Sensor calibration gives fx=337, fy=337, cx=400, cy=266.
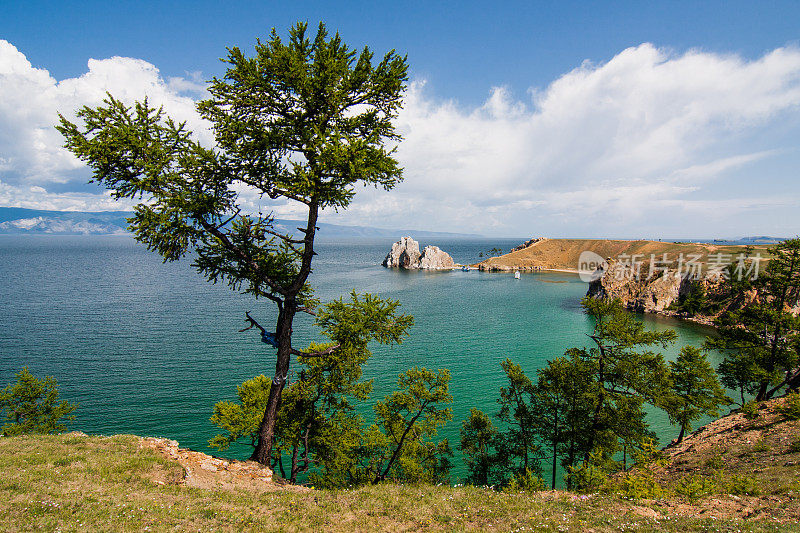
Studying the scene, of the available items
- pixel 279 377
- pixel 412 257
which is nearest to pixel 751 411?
pixel 279 377

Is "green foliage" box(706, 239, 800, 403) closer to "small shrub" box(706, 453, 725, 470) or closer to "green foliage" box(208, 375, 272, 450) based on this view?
"small shrub" box(706, 453, 725, 470)

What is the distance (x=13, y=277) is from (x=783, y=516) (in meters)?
174

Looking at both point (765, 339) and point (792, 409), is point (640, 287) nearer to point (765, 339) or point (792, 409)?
point (765, 339)

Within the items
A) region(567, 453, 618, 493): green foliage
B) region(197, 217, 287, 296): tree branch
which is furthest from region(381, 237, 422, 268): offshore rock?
region(197, 217, 287, 296): tree branch

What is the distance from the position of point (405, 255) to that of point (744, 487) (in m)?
173

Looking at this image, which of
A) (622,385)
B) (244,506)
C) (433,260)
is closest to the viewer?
(244,506)

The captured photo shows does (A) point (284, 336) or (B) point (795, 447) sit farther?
(B) point (795, 447)

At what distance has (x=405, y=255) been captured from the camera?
607 feet

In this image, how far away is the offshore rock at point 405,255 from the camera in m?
184

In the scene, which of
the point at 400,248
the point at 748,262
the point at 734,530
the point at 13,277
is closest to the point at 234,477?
the point at 734,530

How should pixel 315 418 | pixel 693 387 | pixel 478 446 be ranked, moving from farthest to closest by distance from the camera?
1. pixel 693 387
2. pixel 478 446
3. pixel 315 418

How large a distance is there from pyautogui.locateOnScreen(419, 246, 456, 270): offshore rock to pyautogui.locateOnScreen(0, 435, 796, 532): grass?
171m

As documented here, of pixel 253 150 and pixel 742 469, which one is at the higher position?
pixel 253 150

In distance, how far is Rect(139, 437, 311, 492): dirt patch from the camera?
11.8 m
